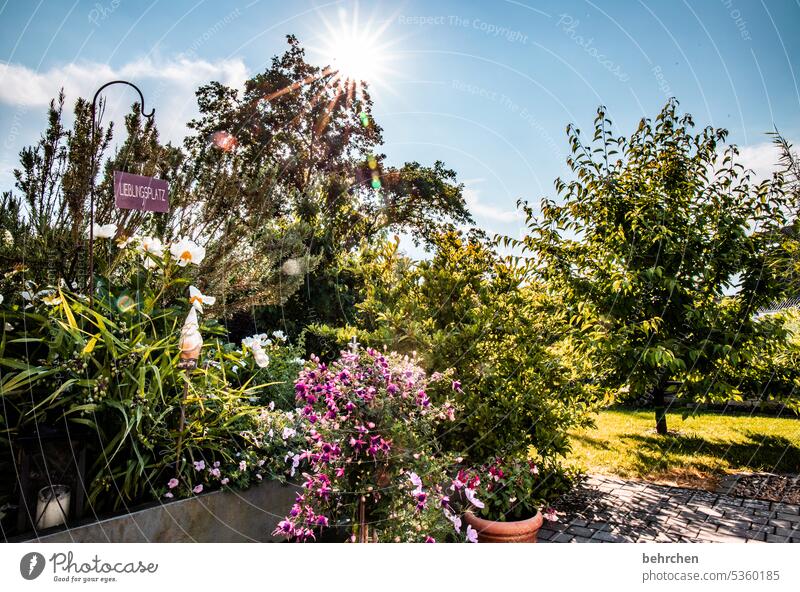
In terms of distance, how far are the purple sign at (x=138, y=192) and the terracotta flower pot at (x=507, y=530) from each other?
1.87 m

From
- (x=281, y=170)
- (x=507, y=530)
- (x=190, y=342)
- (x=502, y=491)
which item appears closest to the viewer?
(x=190, y=342)

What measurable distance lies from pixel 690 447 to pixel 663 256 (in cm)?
90

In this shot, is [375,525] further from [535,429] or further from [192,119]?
[192,119]

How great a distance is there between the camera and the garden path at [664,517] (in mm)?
1805

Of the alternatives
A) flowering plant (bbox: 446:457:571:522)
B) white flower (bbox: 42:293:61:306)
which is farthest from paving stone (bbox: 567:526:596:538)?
white flower (bbox: 42:293:61:306)

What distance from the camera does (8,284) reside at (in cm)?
181

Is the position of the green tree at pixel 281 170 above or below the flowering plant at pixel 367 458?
above

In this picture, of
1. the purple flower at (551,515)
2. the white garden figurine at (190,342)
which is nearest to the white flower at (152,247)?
the white garden figurine at (190,342)

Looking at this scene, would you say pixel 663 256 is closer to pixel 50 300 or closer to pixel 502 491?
pixel 502 491

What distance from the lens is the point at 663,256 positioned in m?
2.13

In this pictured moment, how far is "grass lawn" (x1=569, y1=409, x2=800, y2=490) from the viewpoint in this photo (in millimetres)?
1918

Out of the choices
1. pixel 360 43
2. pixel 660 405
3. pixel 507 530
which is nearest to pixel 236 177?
pixel 360 43

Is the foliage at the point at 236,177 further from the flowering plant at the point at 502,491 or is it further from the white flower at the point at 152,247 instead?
the flowering plant at the point at 502,491

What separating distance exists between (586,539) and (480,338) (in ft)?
3.40
